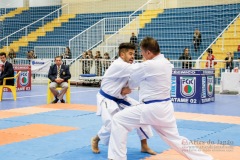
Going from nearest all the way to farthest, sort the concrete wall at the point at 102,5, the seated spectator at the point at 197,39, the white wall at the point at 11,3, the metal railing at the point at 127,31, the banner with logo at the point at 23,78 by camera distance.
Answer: the banner with logo at the point at 23,78
the seated spectator at the point at 197,39
the metal railing at the point at 127,31
the concrete wall at the point at 102,5
the white wall at the point at 11,3

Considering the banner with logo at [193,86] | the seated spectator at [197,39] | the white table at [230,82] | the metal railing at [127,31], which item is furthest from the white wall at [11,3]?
the banner with logo at [193,86]

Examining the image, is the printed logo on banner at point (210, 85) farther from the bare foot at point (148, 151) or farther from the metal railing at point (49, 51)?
the metal railing at point (49, 51)

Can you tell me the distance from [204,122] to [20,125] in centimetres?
427

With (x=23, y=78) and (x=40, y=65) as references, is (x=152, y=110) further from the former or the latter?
(x=40, y=65)

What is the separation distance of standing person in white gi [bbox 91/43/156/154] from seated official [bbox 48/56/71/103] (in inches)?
275

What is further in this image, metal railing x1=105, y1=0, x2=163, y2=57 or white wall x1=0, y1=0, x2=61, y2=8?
white wall x1=0, y1=0, x2=61, y2=8

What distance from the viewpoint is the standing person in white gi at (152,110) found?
5.08 meters

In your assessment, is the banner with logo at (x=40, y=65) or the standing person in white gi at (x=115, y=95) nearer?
the standing person in white gi at (x=115, y=95)

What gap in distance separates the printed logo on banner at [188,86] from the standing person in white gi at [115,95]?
24.9ft

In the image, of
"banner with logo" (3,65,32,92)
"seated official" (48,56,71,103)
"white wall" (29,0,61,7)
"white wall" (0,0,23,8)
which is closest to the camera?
"seated official" (48,56,71,103)

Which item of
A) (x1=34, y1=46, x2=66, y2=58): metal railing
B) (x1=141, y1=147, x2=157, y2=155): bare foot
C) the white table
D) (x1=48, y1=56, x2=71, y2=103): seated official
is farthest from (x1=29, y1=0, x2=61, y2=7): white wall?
(x1=141, y1=147, x2=157, y2=155): bare foot

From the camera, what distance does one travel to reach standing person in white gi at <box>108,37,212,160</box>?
5082 mm

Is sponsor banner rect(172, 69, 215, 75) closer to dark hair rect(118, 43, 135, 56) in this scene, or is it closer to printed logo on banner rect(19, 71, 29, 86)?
printed logo on banner rect(19, 71, 29, 86)

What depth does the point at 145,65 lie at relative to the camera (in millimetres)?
5090
